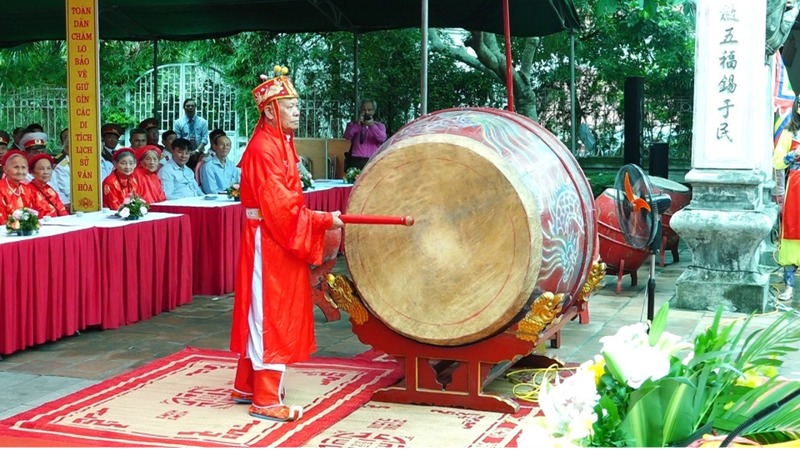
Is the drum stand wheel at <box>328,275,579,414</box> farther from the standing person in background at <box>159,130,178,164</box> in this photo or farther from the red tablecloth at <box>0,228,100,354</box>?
the standing person in background at <box>159,130,178,164</box>

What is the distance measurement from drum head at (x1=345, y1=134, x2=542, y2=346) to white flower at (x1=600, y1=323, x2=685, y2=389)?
2.58 meters

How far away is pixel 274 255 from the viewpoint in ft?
14.7

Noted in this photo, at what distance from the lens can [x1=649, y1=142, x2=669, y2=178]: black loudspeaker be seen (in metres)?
12.4

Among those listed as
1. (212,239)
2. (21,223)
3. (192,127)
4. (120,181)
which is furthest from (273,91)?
(192,127)

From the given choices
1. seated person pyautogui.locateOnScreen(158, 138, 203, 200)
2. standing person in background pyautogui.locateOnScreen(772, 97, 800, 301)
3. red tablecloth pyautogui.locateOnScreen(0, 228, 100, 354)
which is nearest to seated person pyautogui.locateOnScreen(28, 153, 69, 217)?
red tablecloth pyautogui.locateOnScreen(0, 228, 100, 354)

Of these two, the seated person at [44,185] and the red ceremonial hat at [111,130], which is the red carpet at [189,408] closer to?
the seated person at [44,185]

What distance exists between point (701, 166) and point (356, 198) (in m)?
3.61

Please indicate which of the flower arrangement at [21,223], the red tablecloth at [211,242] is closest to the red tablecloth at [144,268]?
the red tablecloth at [211,242]

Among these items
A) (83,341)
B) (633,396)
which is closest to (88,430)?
(83,341)

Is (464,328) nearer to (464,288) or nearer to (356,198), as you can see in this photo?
(464,288)

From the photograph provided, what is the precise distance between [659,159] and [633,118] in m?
0.62

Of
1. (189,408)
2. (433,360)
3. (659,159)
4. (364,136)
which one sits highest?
(364,136)

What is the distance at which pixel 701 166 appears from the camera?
24.2 feet

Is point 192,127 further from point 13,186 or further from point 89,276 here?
point 89,276
